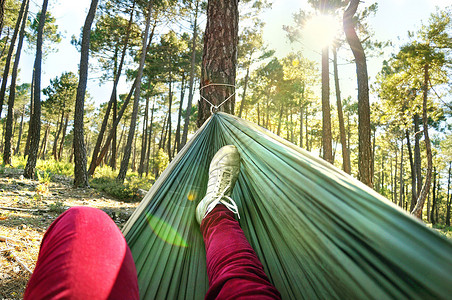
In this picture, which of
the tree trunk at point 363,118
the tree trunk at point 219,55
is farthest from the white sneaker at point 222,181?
the tree trunk at point 363,118

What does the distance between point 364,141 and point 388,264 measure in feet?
12.5

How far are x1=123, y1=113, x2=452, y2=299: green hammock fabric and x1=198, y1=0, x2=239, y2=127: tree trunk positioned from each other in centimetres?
34

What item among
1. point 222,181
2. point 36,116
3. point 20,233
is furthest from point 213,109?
point 36,116

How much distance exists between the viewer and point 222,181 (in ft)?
3.94

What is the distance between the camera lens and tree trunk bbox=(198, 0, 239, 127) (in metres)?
1.75

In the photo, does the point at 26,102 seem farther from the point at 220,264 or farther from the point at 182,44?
the point at 220,264

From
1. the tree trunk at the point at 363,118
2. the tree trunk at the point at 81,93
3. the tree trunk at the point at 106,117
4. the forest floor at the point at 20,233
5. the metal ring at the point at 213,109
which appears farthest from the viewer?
the tree trunk at the point at 106,117

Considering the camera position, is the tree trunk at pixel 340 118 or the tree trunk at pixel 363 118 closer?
the tree trunk at pixel 363 118

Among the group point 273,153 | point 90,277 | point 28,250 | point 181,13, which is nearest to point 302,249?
point 273,153

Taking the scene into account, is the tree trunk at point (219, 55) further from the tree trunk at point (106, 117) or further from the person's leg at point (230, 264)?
the tree trunk at point (106, 117)

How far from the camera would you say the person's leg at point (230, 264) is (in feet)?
2.16

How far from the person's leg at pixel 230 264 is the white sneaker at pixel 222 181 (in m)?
Result: 0.04

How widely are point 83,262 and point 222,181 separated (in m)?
0.77

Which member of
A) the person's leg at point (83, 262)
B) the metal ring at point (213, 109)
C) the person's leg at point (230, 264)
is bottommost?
the person's leg at point (230, 264)
